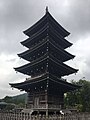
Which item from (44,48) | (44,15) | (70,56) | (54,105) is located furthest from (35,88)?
(44,15)

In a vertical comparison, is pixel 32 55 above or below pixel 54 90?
above

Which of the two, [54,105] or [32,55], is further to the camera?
[32,55]

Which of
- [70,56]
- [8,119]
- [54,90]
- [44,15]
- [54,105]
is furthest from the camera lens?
[70,56]

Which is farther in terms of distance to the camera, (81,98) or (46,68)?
(81,98)

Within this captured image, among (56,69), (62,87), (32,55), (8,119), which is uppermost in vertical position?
(32,55)

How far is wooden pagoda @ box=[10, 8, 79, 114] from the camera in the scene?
3039 cm

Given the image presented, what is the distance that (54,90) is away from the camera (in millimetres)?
32312

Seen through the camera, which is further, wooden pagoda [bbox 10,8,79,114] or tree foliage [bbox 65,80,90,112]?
tree foliage [bbox 65,80,90,112]

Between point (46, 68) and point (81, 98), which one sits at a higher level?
point (46, 68)

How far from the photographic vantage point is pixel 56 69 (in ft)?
112

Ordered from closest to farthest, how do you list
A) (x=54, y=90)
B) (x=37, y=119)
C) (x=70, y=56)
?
(x=37, y=119), (x=54, y=90), (x=70, y=56)

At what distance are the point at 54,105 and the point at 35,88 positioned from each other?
4.52 m

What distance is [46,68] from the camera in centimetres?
3231

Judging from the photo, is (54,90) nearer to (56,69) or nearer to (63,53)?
(56,69)
